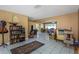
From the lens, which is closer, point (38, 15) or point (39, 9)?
point (39, 9)

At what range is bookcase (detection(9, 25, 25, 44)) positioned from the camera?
2.09m

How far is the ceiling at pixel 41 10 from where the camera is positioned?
199 cm

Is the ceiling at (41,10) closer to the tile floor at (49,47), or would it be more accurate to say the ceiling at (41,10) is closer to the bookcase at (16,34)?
the bookcase at (16,34)

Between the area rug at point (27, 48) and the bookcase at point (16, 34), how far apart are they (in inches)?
8.4

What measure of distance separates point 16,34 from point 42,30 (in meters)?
0.79

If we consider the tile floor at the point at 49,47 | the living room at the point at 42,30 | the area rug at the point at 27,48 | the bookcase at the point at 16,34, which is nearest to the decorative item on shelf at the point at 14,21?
the living room at the point at 42,30

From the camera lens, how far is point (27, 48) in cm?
217

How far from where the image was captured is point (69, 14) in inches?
84.9

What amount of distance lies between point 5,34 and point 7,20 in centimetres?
38

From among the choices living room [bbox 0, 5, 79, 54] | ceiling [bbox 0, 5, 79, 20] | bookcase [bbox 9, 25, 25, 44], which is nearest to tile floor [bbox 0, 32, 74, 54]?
living room [bbox 0, 5, 79, 54]

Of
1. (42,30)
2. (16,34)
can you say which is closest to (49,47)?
(42,30)
